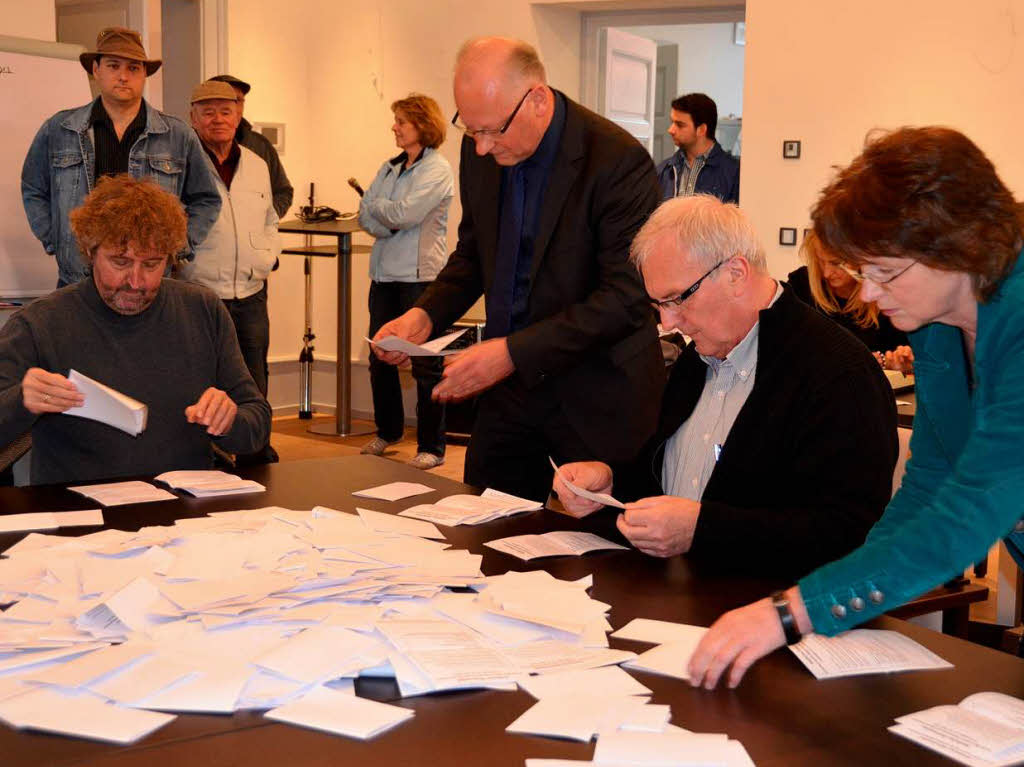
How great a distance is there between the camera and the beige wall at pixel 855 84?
5.83 m

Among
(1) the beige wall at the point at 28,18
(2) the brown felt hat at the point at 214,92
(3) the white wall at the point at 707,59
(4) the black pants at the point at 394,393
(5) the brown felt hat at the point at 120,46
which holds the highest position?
(3) the white wall at the point at 707,59

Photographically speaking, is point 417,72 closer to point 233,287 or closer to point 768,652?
point 233,287

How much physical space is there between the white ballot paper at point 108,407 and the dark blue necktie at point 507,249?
933mm

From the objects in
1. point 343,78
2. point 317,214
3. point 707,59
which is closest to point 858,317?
point 317,214

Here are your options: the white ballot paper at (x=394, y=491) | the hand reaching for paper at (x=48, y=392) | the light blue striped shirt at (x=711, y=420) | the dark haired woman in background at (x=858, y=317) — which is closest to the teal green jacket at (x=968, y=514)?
the light blue striped shirt at (x=711, y=420)

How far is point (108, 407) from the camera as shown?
2557mm

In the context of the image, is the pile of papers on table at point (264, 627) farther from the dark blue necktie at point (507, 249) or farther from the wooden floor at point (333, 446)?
the wooden floor at point (333, 446)

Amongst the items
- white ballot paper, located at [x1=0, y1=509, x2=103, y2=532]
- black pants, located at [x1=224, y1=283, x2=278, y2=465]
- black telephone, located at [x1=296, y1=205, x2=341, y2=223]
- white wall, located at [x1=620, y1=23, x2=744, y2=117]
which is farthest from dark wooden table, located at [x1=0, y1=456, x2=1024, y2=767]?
white wall, located at [x1=620, y1=23, x2=744, y2=117]

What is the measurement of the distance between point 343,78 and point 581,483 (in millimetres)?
5855

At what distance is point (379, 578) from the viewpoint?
71.6 inches

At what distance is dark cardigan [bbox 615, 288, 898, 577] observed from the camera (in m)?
2.02

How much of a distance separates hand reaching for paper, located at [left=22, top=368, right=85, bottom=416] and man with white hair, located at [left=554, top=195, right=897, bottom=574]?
3.47 feet

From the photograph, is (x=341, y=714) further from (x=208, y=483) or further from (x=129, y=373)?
(x=129, y=373)

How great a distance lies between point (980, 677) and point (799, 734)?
1.02 feet
